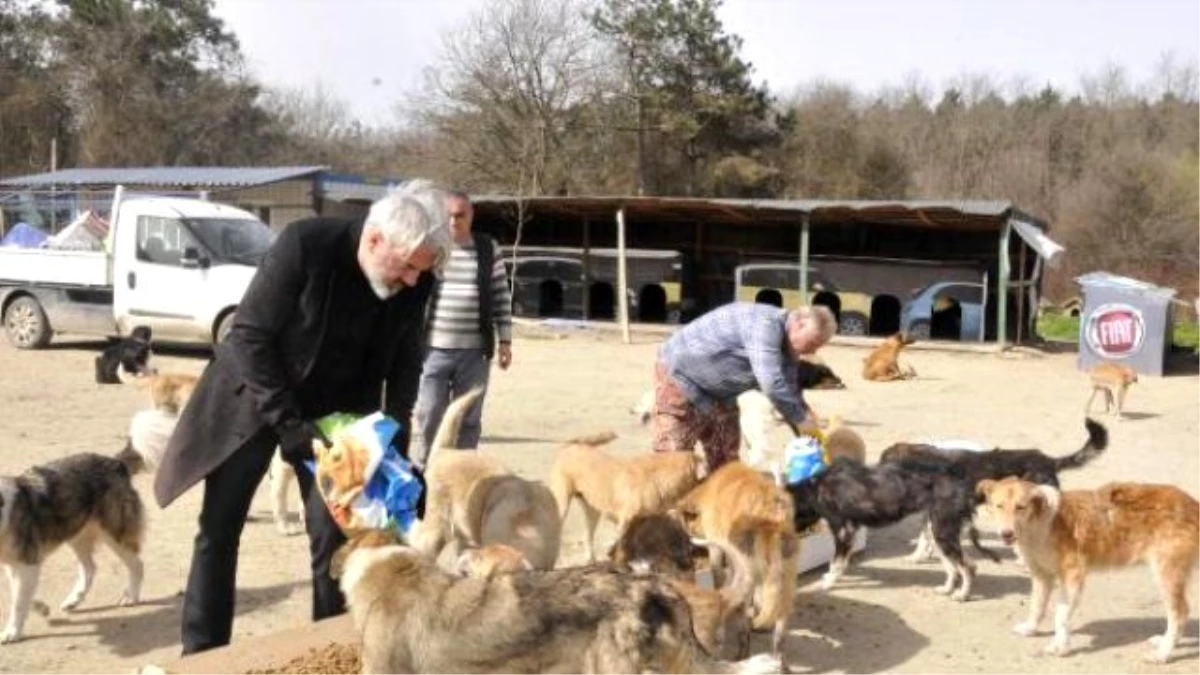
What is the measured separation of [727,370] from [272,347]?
3.10 metres

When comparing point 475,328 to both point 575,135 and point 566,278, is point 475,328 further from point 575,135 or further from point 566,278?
point 575,135

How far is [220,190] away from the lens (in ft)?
84.1

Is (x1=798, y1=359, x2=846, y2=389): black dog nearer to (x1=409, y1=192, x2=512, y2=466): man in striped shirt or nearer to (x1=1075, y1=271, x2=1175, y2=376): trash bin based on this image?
(x1=409, y1=192, x2=512, y2=466): man in striped shirt

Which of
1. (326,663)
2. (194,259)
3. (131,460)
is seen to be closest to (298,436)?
(326,663)

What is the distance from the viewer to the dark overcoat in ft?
13.1

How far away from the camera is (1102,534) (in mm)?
5891

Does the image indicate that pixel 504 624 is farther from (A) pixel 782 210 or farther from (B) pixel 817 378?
(A) pixel 782 210

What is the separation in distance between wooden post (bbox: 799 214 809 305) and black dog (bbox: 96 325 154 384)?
1265 centimetres

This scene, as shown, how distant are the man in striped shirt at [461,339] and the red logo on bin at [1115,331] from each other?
47.4 ft

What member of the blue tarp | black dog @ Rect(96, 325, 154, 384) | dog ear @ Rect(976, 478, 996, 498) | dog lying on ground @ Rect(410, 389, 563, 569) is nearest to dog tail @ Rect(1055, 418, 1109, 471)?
dog ear @ Rect(976, 478, 996, 498)

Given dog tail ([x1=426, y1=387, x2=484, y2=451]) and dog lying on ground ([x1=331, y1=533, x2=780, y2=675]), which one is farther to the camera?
dog tail ([x1=426, y1=387, x2=484, y2=451])

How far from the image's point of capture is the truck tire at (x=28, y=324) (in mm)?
16922

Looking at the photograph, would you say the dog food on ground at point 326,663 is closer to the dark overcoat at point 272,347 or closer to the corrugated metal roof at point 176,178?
the dark overcoat at point 272,347

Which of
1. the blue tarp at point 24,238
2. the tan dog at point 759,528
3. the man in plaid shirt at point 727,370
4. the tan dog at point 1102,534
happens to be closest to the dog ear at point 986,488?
the tan dog at point 1102,534
